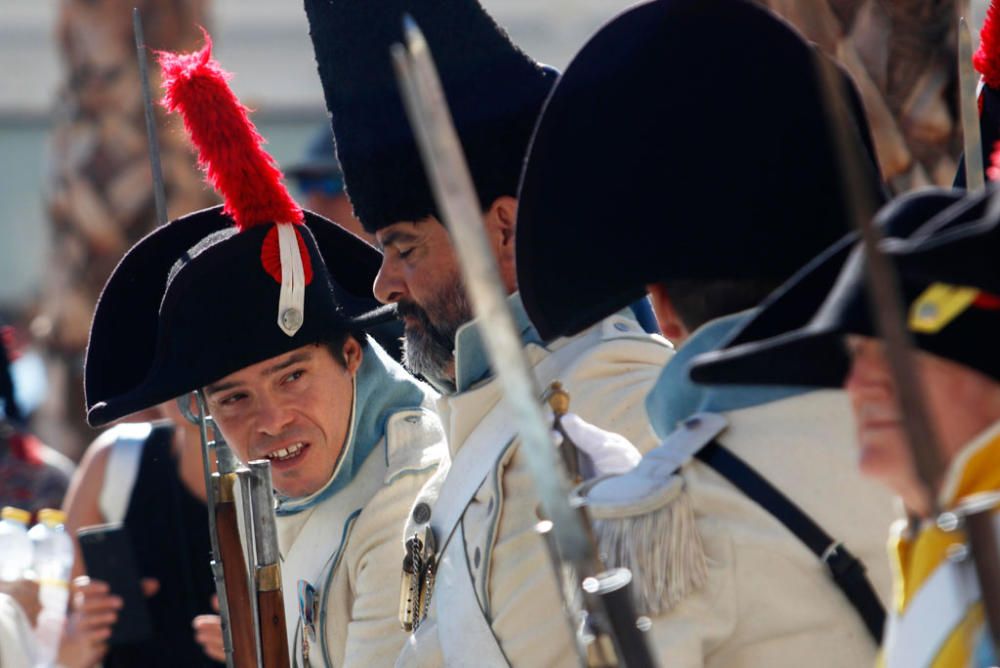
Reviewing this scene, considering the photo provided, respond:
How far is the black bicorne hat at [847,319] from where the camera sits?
1905mm

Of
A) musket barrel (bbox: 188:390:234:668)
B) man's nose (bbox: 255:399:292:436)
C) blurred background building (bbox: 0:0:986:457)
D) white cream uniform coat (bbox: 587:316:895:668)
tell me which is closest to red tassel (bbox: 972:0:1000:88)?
blurred background building (bbox: 0:0:986:457)

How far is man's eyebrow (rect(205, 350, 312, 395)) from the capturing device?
4012 mm

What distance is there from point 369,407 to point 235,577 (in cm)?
53

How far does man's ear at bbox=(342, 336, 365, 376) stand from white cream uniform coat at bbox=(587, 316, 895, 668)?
5.76 feet

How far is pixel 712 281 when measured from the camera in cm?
252

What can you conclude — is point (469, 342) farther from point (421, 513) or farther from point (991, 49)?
point (991, 49)

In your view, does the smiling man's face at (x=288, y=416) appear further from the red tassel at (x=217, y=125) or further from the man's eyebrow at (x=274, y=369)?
the red tassel at (x=217, y=125)

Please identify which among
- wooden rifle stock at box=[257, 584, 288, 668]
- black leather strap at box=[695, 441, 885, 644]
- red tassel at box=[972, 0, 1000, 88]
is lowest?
wooden rifle stock at box=[257, 584, 288, 668]

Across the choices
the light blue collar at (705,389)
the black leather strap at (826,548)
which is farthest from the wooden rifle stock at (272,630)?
the black leather strap at (826,548)

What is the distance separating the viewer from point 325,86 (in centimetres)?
377

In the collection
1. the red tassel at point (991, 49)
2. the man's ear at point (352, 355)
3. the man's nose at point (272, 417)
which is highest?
the red tassel at point (991, 49)

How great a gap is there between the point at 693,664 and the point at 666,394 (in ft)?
1.33

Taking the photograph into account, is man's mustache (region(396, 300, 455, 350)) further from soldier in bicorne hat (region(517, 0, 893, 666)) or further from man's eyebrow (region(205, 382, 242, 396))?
soldier in bicorne hat (region(517, 0, 893, 666))

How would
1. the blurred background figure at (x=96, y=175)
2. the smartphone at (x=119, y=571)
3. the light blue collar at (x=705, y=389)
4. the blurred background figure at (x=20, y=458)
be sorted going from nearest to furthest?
the light blue collar at (x=705, y=389) < the smartphone at (x=119, y=571) < the blurred background figure at (x=20, y=458) < the blurred background figure at (x=96, y=175)
